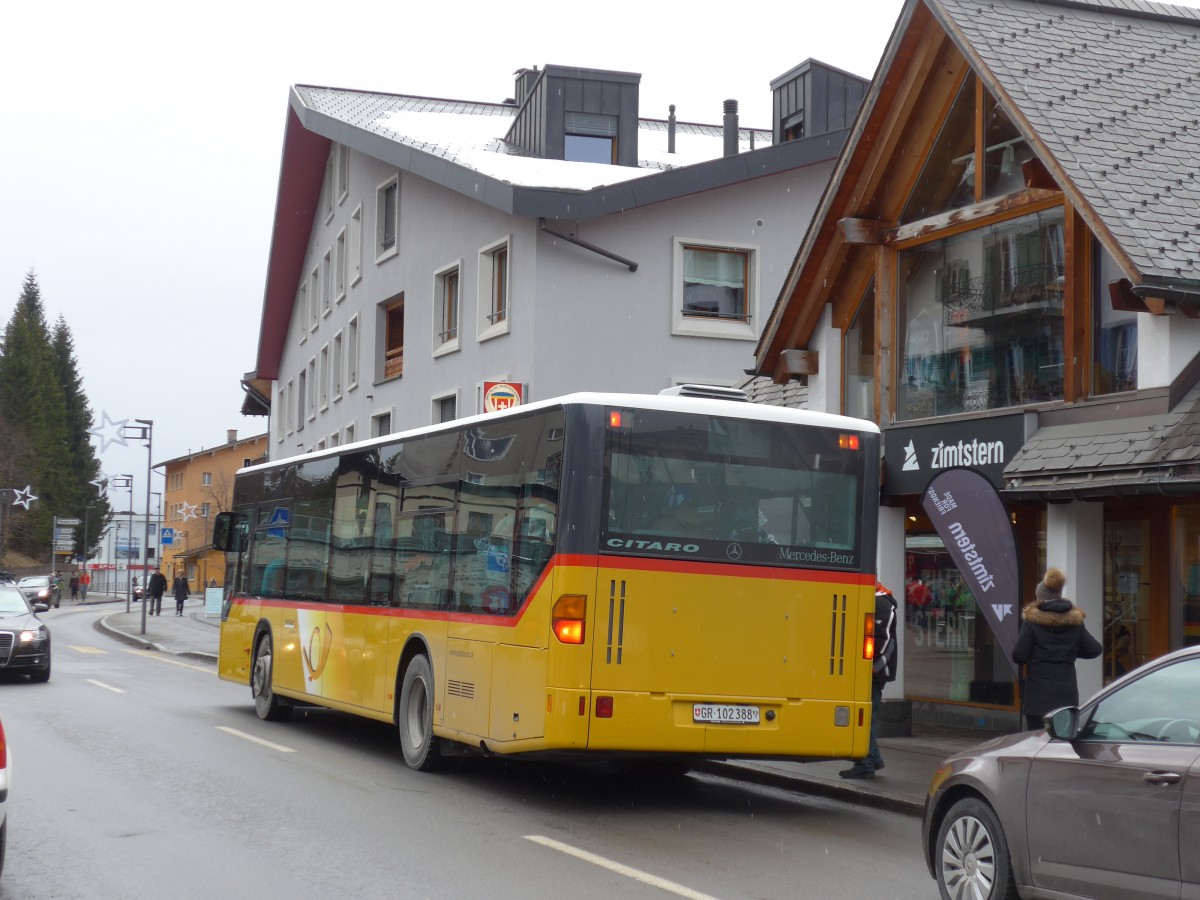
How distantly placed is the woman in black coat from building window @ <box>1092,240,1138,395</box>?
2659 mm

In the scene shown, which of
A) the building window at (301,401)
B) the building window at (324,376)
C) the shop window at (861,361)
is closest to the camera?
the shop window at (861,361)

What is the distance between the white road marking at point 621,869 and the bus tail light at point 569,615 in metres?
1.44

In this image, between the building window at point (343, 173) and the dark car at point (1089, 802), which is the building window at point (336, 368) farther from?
the dark car at point (1089, 802)

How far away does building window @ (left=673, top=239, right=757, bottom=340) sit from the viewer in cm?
2909

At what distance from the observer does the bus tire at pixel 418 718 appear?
41.8 feet

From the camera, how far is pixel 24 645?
73.5ft

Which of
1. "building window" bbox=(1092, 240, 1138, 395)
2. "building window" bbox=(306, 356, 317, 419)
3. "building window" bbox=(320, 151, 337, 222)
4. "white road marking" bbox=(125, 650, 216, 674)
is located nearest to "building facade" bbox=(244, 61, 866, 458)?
"building window" bbox=(320, 151, 337, 222)

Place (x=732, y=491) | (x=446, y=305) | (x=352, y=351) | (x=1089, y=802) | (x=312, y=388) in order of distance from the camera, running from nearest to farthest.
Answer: (x=1089, y=802), (x=732, y=491), (x=446, y=305), (x=352, y=351), (x=312, y=388)

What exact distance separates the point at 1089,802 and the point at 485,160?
2504cm

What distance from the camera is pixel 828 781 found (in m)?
12.6

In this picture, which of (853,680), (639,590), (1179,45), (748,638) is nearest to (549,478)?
(639,590)

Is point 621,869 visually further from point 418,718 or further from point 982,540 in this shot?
point 982,540

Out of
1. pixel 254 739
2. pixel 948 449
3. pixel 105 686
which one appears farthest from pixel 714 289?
pixel 254 739

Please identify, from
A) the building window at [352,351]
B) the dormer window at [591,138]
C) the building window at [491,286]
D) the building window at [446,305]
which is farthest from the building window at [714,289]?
the building window at [352,351]
